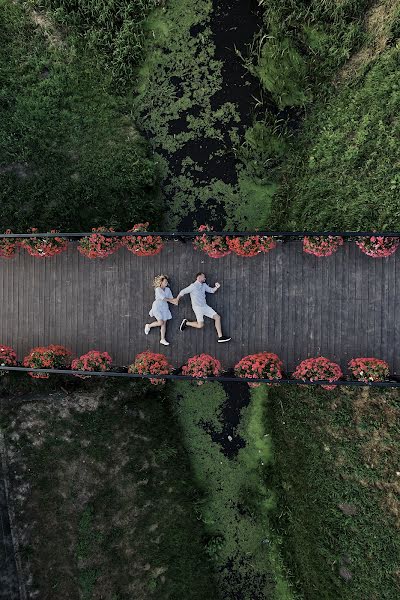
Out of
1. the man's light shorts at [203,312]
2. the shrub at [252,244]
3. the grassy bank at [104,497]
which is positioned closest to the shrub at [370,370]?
the shrub at [252,244]

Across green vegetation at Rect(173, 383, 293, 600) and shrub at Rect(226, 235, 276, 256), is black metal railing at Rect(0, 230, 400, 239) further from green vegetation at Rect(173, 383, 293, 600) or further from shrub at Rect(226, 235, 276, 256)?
green vegetation at Rect(173, 383, 293, 600)

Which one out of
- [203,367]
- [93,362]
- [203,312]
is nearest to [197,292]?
[203,312]

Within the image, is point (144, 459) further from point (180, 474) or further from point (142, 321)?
point (142, 321)

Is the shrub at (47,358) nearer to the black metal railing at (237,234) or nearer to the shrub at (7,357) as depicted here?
the shrub at (7,357)

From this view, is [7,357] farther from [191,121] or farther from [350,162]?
[350,162]

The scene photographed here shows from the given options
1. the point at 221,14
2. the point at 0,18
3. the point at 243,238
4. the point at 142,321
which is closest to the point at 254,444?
the point at 142,321

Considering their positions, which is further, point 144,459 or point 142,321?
point 144,459
